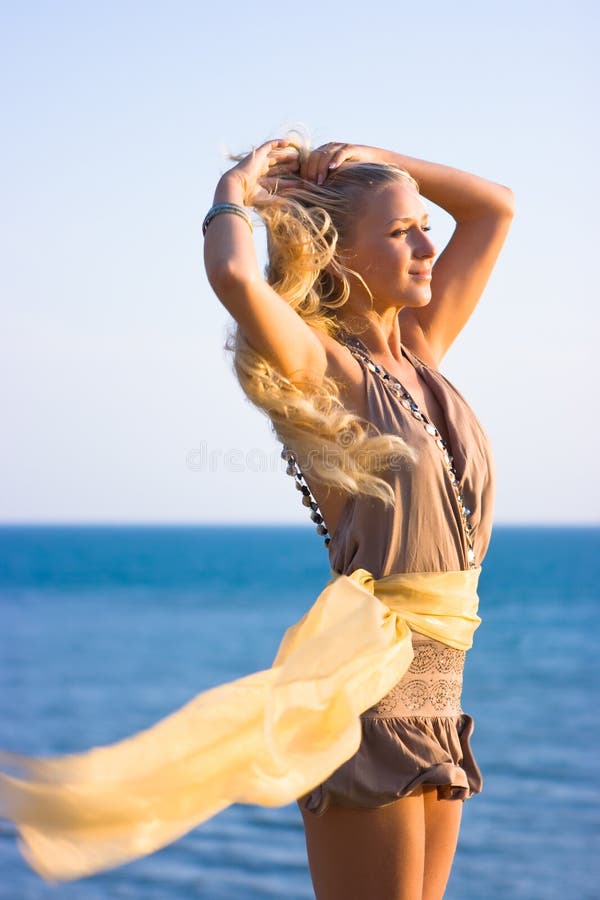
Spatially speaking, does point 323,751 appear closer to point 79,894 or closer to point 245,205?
point 245,205

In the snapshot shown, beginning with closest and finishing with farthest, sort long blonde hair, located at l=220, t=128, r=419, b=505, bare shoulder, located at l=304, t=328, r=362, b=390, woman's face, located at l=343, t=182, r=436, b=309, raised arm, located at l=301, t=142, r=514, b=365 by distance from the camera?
long blonde hair, located at l=220, t=128, r=419, b=505, bare shoulder, located at l=304, t=328, r=362, b=390, woman's face, located at l=343, t=182, r=436, b=309, raised arm, located at l=301, t=142, r=514, b=365

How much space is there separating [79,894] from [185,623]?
936 inches

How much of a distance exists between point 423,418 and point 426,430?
47 millimetres

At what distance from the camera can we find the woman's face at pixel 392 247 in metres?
2.93

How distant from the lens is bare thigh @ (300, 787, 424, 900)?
259 cm

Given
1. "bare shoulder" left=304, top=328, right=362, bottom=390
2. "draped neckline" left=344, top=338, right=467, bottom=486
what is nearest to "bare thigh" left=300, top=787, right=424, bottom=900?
"draped neckline" left=344, top=338, right=467, bottom=486

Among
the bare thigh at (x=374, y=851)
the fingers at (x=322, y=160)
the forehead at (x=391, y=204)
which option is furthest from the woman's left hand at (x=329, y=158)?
the bare thigh at (x=374, y=851)

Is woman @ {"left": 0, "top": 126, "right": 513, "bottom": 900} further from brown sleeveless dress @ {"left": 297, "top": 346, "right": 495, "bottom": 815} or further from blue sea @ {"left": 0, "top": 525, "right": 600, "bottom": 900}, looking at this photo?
blue sea @ {"left": 0, "top": 525, "right": 600, "bottom": 900}

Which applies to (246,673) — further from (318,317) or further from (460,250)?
(318,317)

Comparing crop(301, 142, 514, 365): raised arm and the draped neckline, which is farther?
crop(301, 142, 514, 365): raised arm

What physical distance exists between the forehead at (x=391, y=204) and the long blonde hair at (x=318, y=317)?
22mm

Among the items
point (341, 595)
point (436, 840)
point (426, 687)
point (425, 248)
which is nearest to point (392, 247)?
point (425, 248)

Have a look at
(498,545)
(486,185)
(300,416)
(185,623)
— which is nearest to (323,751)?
(300,416)

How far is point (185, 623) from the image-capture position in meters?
31.8
